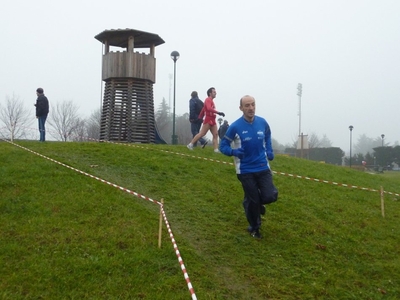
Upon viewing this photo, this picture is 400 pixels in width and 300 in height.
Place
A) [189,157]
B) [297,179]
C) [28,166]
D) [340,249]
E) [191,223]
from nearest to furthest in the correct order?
[340,249], [191,223], [28,166], [297,179], [189,157]

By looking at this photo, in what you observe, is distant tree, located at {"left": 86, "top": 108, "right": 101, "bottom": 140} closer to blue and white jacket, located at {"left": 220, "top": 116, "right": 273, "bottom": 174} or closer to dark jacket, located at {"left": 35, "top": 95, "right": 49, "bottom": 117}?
dark jacket, located at {"left": 35, "top": 95, "right": 49, "bottom": 117}

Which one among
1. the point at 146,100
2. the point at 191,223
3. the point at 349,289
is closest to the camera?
the point at 349,289

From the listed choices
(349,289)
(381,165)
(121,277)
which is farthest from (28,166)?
(381,165)

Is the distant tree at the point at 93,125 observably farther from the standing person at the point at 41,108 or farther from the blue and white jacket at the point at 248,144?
the blue and white jacket at the point at 248,144

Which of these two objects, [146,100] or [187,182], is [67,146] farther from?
[146,100]

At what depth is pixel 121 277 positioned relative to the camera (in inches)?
207

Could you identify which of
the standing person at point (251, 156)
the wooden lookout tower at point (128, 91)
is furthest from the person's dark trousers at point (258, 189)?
the wooden lookout tower at point (128, 91)

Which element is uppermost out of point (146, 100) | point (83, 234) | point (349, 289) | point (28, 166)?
point (146, 100)

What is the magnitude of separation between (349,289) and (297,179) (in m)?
6.18

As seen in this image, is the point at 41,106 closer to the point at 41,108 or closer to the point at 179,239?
the point at 41,108

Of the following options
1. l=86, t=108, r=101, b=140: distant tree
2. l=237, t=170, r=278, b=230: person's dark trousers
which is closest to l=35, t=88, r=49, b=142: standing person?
l=237, t=170, r=278, b=230: person's dark trousers

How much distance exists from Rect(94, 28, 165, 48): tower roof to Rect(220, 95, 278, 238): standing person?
15193mm

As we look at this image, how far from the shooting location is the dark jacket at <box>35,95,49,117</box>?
15.3 meters

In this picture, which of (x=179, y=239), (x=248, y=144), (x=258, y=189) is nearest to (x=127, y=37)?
(x=248, y=144)
